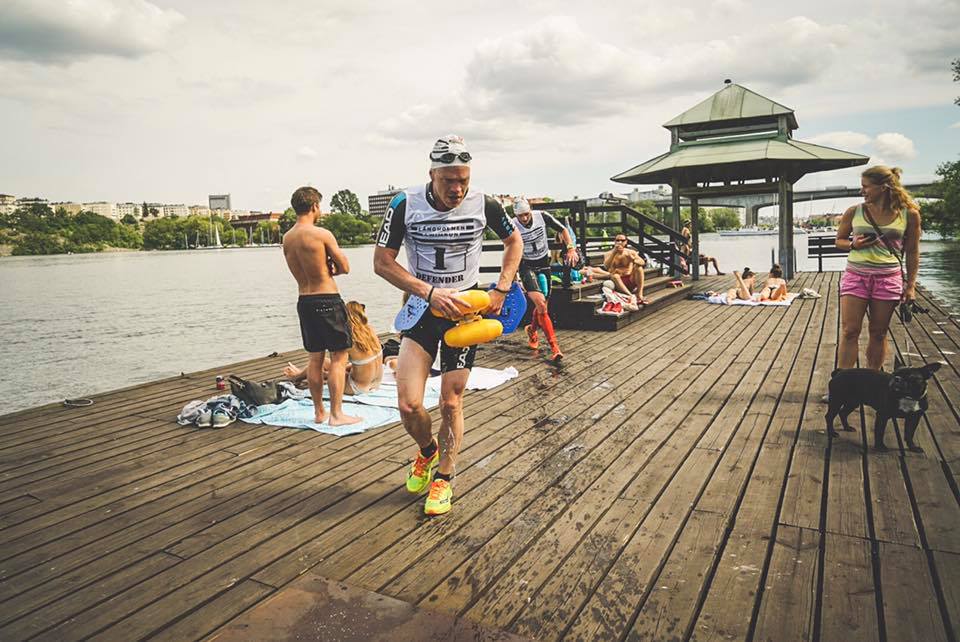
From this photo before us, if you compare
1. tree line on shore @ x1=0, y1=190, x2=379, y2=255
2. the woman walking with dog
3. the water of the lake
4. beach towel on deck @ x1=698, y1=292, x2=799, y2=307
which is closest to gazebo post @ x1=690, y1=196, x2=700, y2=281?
beach towel on deck @ x1=698, y1=292, x2=799, y2=307

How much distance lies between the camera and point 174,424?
5789 millimetres

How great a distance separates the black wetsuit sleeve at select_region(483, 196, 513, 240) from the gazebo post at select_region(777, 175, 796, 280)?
56.4 ft

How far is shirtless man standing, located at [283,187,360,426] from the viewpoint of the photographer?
521 cm

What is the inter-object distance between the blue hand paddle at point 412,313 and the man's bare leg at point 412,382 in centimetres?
9

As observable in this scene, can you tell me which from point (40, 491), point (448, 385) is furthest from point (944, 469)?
point (40, 491)

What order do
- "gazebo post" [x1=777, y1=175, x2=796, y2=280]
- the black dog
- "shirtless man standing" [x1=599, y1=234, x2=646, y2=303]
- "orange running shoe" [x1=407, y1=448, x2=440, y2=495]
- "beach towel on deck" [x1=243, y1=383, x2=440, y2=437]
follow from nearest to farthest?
"orange running shoe" [x1=407, y1=448, x2=440, y2=495]
the black dog
"beach towel on deck" [x1=243, y1=383, x2=440, y2=437]
"shirtless man standing" [x1=599, y1=234, x2=646, y2=303]
"gazebo post" [x1=777, y1=175, x2=796, y2=280]

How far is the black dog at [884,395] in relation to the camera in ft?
13.4

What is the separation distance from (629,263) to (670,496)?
9.07 meters

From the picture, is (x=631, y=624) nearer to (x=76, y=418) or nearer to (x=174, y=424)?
(x=174, y=424)

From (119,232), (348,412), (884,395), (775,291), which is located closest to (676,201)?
(775,291)

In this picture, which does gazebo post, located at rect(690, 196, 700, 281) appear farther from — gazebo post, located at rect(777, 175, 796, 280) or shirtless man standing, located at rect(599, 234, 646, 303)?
shirtless man standing, located at rect(599, 234, 646, 303)

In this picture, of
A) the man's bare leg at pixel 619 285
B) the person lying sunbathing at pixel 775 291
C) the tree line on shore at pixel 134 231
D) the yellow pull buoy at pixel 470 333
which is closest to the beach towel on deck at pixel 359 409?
the yellow pull buoy at pixel 470 333

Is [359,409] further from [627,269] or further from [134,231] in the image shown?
[134,231]

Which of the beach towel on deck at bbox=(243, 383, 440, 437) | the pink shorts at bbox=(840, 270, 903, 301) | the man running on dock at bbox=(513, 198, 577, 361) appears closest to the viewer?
the pink shorts at bbox=(840, 270, 903, 301)
